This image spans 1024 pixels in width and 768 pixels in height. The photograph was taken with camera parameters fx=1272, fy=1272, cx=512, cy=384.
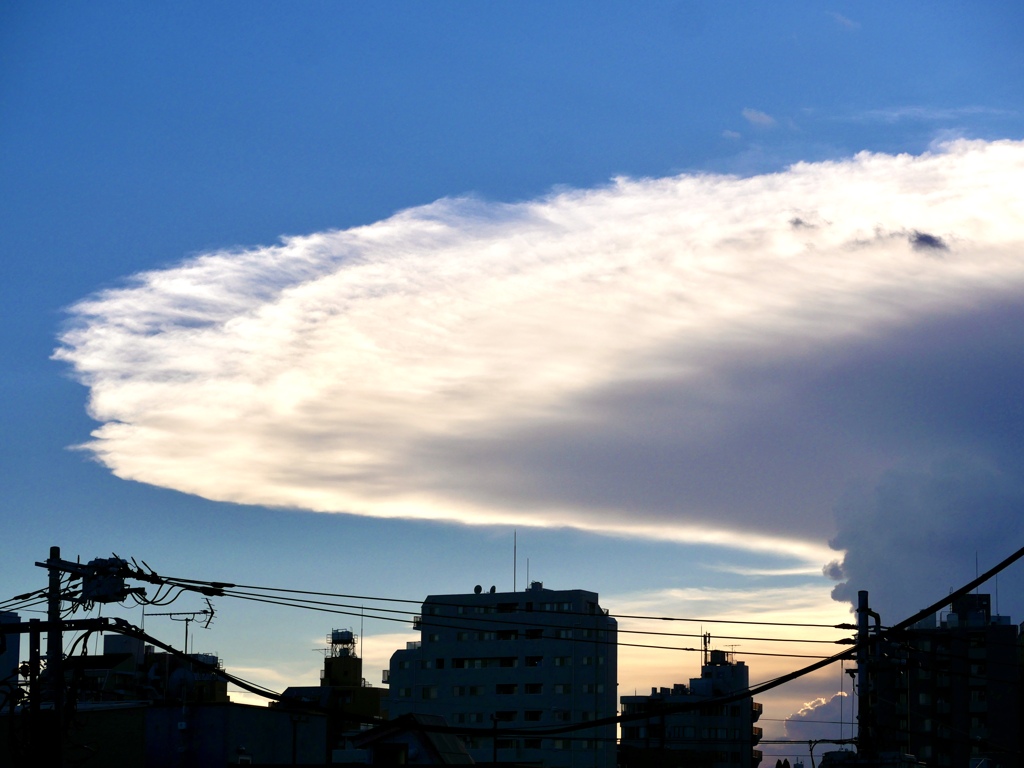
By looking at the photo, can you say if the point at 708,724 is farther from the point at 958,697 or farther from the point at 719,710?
the point at 958,697

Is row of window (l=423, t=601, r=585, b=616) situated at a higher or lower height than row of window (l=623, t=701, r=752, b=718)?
higher

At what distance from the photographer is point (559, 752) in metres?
144

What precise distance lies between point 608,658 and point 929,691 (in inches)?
1516

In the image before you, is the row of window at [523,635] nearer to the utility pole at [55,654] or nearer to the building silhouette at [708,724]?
the building silhouette at [708,724]

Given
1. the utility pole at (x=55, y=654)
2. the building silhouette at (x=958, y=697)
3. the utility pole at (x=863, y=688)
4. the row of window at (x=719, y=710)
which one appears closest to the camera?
the utility pole at (x=55, y=654)

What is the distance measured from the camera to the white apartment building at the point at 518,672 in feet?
480

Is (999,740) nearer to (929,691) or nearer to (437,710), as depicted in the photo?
(929,691)

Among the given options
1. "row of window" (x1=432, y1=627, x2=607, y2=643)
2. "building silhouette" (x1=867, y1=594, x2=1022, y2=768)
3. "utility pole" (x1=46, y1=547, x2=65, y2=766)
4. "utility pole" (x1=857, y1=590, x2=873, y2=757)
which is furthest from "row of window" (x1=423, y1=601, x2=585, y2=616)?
"utility pole" (x1=46, y1=547, x2=65, y2=766)

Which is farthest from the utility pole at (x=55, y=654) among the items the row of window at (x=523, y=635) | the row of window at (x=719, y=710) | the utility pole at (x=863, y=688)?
Answer: the row of window at (x=719, y=710)

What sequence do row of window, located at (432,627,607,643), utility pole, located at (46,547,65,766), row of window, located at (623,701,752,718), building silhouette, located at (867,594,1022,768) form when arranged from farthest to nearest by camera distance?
row of window, located at (623,701,752,718) < row of window, located at (432,627,607,643) < building silhouette, located at (867,594,1022,768) < utility pole, located at (46,547,65,766)

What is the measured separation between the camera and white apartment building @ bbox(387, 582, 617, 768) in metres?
146

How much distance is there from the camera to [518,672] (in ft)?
508

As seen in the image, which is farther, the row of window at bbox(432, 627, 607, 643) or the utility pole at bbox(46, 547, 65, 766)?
the row of window at bbox(432, 627, 607, 643)

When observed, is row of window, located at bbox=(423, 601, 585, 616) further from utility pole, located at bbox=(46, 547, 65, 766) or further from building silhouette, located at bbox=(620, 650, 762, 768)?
utility pole, located at bbox=(46, 547, 65, 766)
